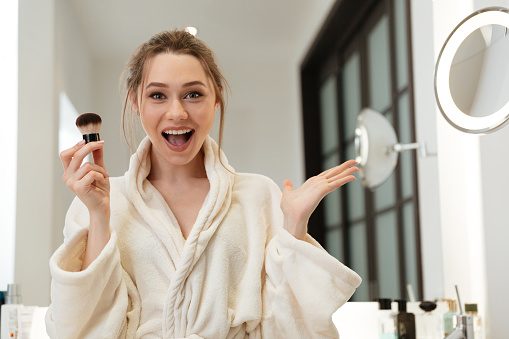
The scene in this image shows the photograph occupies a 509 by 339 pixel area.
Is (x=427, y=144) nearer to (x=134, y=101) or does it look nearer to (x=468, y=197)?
(x=468, y=197)

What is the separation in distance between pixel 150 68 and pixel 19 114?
A: 61 centimetres

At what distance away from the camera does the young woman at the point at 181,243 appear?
1034 millimetres

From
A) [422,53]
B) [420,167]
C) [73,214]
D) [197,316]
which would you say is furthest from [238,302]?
[422,53]

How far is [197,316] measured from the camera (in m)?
1.07

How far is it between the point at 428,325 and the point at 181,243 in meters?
0.90

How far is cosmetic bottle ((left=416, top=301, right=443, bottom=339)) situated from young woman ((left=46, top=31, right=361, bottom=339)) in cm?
67

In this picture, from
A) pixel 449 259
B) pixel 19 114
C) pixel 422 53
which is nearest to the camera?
pixel 19 114

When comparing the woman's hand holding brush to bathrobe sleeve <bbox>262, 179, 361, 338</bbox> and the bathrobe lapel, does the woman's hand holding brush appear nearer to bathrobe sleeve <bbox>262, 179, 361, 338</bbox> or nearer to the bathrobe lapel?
the bathrobe lapel

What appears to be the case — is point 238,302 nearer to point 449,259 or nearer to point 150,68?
point 150,68

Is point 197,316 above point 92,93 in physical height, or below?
below

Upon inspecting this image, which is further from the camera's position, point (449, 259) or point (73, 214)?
point (449, 259)

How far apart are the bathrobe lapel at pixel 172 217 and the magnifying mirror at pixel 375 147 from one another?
1.95 feet

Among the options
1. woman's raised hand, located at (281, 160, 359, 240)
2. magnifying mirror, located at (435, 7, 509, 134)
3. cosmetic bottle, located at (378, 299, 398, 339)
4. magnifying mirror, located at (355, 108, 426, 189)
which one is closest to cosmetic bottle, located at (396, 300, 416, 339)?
cosmetic bottle, located at (378, 299, 398, 339)

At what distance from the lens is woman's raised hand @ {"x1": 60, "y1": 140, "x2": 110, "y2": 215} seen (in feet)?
3.30
